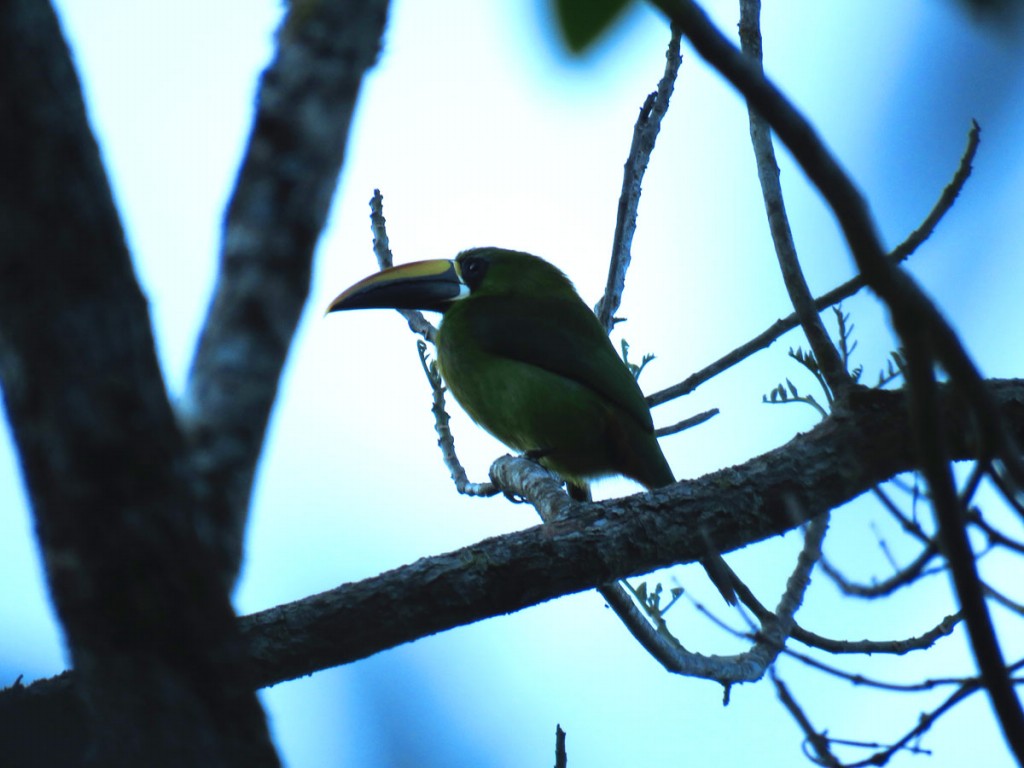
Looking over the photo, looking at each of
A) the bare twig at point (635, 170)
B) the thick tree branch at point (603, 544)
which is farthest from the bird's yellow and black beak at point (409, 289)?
the thick tree branch at point (603, 544)

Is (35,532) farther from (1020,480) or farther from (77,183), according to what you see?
(1020,480)

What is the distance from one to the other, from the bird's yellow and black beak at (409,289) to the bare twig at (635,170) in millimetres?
1000

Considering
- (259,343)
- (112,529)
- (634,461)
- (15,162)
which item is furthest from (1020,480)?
(634,461)

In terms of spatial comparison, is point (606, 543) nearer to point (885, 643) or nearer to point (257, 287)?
point (885, 643)

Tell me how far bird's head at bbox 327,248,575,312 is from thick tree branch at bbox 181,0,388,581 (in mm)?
4106

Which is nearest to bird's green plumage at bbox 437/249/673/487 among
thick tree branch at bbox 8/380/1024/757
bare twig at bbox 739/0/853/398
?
thick tree branch at bbox 8/380/1024/757

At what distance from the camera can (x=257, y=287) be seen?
1.41m

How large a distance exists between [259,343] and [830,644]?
2.11 m

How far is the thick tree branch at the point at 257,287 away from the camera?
1.41 m

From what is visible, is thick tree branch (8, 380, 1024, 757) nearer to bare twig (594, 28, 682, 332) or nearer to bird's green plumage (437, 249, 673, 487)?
bare twig (594, 28, 682, 332)

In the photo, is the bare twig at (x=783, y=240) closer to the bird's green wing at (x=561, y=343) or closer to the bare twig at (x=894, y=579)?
the bare twig at (x=894, y=579)

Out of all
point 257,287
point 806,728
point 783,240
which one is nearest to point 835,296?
point 783,240

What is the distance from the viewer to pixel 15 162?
117 centimetres

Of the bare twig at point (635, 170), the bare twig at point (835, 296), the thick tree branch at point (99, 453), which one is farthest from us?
the bare twig at point (635, 170)
